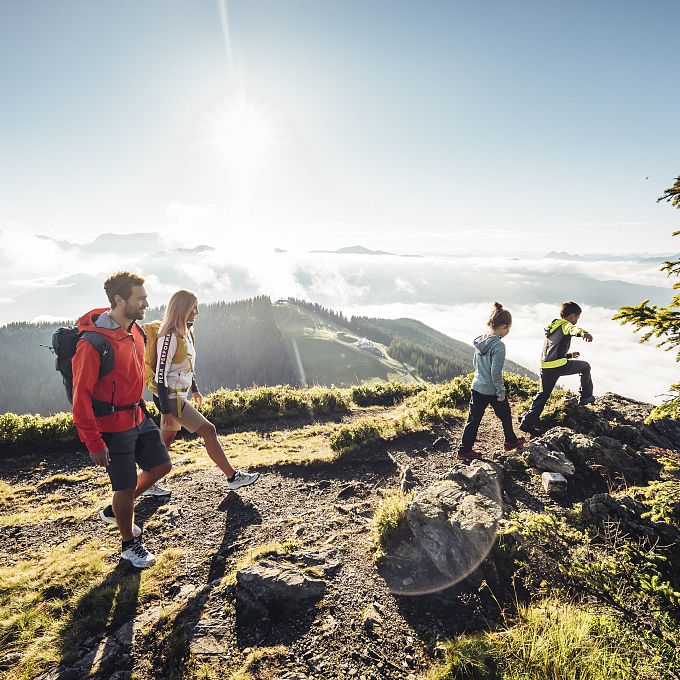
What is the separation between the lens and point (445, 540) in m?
4.89

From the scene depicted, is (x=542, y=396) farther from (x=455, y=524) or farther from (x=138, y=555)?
(x=138, y=555)

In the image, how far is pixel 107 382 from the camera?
4.82 m

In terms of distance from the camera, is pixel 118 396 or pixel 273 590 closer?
pixel 273 590

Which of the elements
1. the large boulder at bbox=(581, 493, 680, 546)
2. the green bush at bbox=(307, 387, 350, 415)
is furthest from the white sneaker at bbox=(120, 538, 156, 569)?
the green bush at bbox=(307, 387, 350, 415)

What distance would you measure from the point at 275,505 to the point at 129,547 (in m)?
2.41

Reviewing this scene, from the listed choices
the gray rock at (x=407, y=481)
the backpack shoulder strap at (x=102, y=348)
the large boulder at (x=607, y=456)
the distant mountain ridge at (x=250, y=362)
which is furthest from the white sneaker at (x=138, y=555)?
the distant mountain ridge at (x=250, y=362)

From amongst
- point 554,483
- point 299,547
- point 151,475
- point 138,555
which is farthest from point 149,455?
point 554,483

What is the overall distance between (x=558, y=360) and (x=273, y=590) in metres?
8.10

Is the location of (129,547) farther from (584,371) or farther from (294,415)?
(584,371)

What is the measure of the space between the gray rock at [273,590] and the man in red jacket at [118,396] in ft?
5.42

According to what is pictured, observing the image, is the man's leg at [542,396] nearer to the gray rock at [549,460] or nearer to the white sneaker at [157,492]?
the gray rock at [549,460]

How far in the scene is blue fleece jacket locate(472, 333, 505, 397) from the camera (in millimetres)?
7566

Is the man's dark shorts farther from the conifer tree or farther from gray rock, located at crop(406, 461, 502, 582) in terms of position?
the conifer tree

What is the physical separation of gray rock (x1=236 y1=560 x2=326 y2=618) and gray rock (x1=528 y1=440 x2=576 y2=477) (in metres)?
4.85
